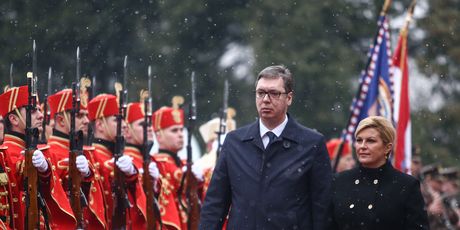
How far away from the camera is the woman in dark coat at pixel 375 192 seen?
27.4 feet

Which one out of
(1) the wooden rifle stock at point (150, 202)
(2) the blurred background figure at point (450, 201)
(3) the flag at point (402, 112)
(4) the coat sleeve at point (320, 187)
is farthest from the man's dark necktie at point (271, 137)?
(2) the blurred background figure at point (450, 201)

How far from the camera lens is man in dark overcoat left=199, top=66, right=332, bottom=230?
870cm

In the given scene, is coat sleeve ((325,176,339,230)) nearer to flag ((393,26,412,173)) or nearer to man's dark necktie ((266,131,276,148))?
man's dark necktie ((266,131,276,148))

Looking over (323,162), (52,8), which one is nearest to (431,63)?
(52,8)

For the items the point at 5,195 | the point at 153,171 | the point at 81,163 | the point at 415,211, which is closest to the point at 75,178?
the point at 81,163

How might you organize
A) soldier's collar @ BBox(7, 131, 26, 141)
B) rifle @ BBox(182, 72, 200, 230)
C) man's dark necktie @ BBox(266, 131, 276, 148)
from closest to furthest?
man's dark necktie @ BBox(266, 131, 276, 148) → soldier's collar @ BBox(7, 131, 26, 141) → rifle @ BBox(182, 72, 200, 230)

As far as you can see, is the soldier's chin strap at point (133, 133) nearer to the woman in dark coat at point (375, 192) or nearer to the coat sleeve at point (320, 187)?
the coat sleeve at point (320, 187)

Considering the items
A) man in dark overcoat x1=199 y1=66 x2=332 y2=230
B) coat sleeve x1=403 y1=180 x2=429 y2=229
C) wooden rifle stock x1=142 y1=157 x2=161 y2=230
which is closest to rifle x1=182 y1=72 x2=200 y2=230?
wooden rifle stock x1=142 y1=157 x2=161 y2=230

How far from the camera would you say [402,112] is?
16.0 m

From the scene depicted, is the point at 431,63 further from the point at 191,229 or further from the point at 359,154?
the point at 359,154

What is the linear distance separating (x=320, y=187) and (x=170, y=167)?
16.0 ft

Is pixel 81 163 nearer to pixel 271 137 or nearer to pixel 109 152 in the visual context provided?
pixel 109 152

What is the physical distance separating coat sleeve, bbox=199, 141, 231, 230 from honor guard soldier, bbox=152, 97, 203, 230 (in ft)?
12.9

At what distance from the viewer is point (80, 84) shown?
11547 mm
